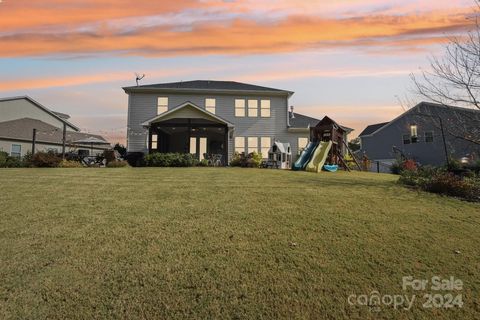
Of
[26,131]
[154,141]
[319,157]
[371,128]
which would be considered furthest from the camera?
[371,128]

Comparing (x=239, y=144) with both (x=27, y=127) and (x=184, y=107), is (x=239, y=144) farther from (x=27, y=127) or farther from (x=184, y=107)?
(x=27, y=127)

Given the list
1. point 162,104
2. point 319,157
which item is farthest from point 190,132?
point 319,157

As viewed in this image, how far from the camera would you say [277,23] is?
420 inches

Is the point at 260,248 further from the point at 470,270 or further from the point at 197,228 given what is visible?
the point at 470,270

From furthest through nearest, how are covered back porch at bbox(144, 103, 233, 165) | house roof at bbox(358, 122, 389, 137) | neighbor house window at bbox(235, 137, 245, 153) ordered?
house roof at bbox(358, 122, 389, 137) < neighbor house window at bbox(235, 137, 245, 153) < covered back porch at bbox(144, 103, 233, 165)

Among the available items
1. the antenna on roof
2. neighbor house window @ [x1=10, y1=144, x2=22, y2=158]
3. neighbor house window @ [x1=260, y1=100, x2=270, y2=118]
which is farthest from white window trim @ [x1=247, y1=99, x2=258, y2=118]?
neighbor house window @ [x1=10, y1=144, x2=22, y2=158]

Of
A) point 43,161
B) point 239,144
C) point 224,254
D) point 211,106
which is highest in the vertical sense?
point 211,106

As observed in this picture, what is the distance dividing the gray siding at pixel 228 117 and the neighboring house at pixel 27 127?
3.48m

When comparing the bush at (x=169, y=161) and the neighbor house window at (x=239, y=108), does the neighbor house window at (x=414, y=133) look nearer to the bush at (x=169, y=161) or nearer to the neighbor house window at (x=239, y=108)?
the neighbor house window at (x=239, y=108)

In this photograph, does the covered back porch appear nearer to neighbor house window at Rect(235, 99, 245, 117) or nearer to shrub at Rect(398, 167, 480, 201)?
neighbor house window at Rect(235, 99, 245, 117)

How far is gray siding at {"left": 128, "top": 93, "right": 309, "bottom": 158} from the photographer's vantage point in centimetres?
2292

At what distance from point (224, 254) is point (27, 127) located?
31.1 metres

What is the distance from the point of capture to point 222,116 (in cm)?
2386

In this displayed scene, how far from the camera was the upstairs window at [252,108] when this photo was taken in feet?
79.2
